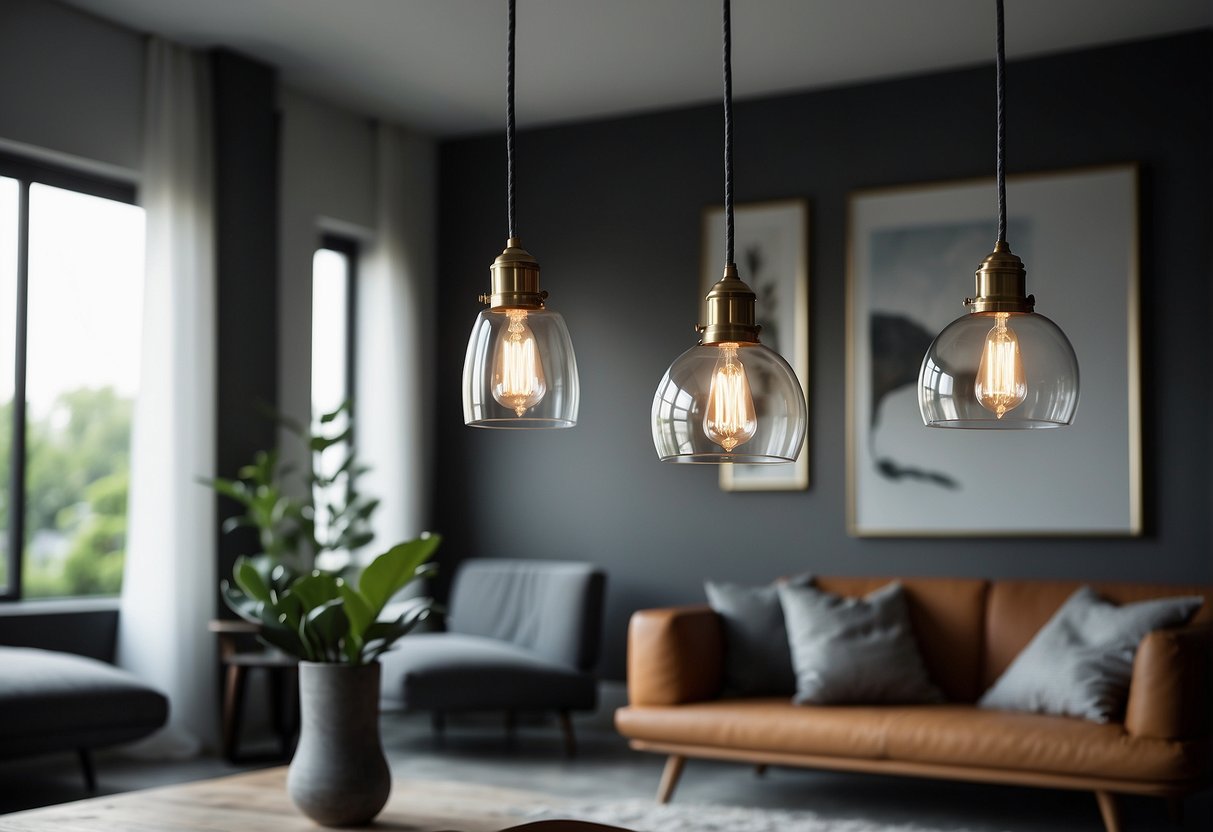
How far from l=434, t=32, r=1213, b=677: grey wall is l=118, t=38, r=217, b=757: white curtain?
157cm

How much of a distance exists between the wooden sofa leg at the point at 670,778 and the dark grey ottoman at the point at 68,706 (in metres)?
1.73

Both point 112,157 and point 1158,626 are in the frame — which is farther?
point 112,157

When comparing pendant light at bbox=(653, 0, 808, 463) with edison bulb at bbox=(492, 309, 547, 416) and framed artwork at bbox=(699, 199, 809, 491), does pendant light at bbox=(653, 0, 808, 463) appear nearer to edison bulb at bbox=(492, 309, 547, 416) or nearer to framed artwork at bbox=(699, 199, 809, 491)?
edison bulb at bbox=(492, 309, 547, 416)

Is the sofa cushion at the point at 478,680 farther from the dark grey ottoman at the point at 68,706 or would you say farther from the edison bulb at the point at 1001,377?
the edison bulb at the point at 1001,377

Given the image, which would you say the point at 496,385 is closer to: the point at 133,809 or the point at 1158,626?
the point at 133,809

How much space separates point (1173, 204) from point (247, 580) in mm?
4172

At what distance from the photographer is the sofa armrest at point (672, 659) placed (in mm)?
4617

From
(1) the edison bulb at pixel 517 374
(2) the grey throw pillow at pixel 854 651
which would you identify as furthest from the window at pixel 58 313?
(1) the edison bulb at pixel 517 374

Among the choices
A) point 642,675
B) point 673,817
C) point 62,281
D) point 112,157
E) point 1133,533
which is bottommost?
point 673,817

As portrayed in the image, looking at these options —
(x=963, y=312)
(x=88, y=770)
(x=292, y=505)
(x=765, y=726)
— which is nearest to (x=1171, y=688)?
(x=765, y=726)

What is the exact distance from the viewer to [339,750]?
2330mm

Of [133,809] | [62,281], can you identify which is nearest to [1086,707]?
[133,809]

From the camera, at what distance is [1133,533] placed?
5168 mm

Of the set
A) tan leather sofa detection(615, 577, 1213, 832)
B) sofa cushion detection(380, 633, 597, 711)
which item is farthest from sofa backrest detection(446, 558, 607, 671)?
tan leather sofa detection(615, 577, 1213, 832)
